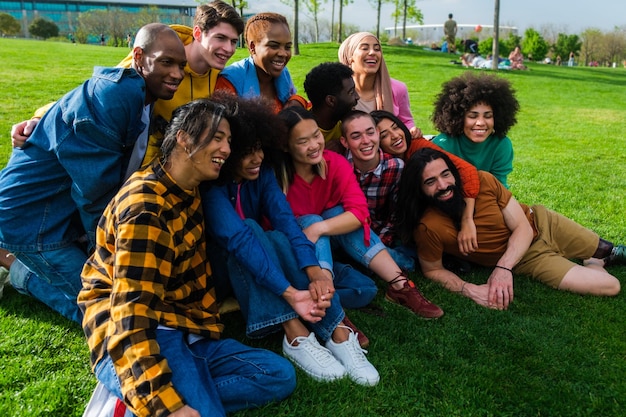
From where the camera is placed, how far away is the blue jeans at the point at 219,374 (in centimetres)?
Answer: 239

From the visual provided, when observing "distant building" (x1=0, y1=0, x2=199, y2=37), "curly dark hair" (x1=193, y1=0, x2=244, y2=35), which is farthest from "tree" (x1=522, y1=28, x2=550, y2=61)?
"distant building" (x1=0, y1=0, x2=199, y2=37)

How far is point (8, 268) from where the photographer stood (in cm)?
377

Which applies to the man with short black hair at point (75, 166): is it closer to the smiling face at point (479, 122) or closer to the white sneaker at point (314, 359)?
the white sneaker at point (314, 359)

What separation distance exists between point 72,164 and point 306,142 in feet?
4.79

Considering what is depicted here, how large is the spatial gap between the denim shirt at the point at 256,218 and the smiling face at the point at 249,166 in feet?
0.36

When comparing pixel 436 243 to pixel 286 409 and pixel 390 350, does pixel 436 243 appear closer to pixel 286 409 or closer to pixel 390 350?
pixel 390 350

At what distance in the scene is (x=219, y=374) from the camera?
8.84 feet

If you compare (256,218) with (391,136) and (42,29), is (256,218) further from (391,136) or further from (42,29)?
(42,29)

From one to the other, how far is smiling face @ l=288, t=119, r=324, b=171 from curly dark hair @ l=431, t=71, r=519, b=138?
5.82ft

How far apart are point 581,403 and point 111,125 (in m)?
2.94

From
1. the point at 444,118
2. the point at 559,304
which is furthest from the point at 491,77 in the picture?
the point at 559,304

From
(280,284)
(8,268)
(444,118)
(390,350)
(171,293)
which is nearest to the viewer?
(171,293)

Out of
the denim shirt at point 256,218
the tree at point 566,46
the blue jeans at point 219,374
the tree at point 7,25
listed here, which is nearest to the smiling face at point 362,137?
the denim shirt at point 256,218

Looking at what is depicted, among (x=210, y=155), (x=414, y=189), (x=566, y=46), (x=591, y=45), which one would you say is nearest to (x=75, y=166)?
(x=210, y=155)
